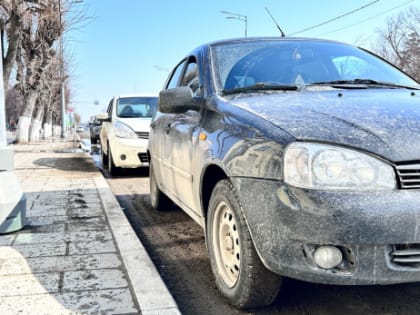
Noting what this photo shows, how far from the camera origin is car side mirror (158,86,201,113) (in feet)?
10.6

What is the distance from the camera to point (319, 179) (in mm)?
2029

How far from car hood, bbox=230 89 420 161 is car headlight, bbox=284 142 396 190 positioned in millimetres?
50

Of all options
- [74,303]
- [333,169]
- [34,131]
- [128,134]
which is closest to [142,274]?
[74,303]

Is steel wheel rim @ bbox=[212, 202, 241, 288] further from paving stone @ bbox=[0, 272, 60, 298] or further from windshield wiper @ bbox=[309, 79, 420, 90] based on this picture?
windshield wiper @ bbox=[309, 79, 420, 90]

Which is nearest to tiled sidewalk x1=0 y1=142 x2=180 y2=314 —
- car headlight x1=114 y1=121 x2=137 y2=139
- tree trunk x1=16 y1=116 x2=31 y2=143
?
car headlight x1=114 y1=121 x2=137 y2=139

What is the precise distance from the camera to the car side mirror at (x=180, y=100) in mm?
3231

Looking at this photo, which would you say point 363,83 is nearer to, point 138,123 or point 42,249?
point 42,249

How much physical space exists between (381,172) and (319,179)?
0.28 metres

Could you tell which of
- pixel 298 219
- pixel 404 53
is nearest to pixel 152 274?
pixel 298 219

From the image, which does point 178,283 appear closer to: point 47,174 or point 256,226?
point 256,226

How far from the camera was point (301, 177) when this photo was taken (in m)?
2.05

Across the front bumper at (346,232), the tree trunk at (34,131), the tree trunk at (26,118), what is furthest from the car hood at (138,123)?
the tree trunk at (34,131)

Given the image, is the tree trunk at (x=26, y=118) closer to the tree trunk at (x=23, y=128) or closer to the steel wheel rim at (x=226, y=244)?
the tree trunk at (x=23, y=128)

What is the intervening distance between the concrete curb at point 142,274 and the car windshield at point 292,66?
139 cm
